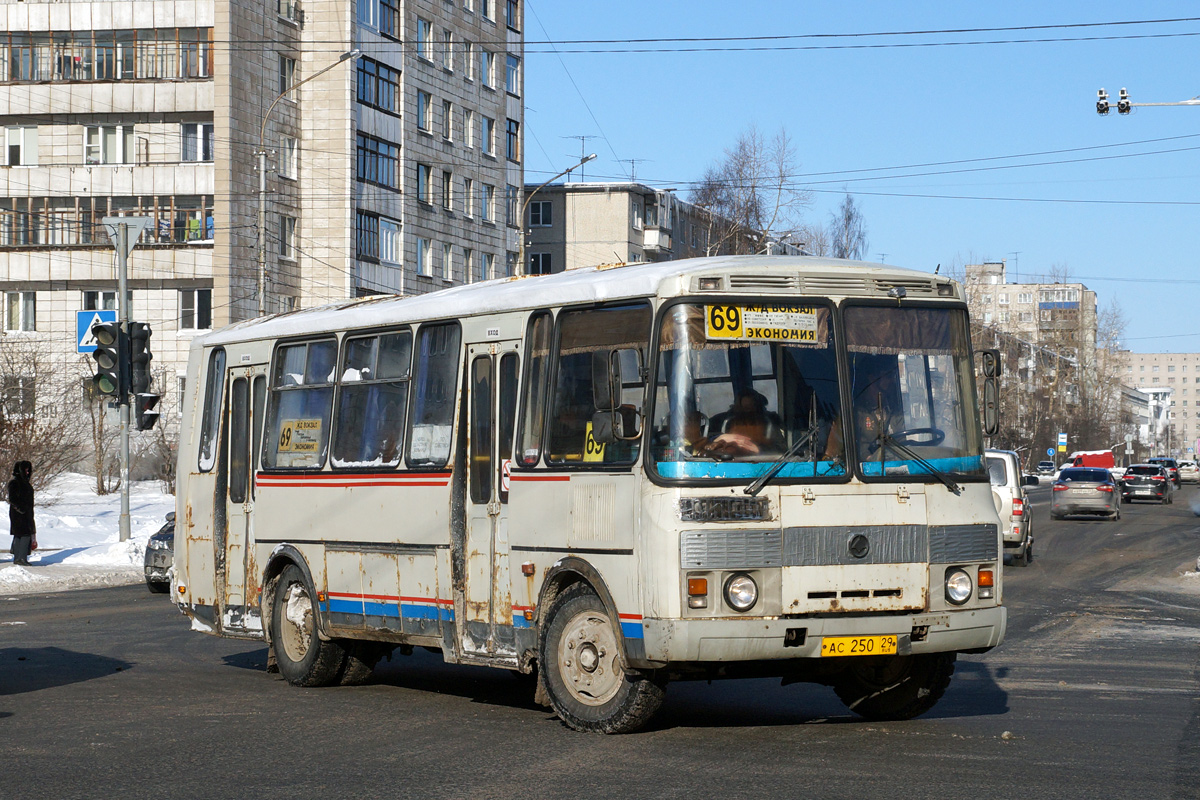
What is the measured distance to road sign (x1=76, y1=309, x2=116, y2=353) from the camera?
25562mm

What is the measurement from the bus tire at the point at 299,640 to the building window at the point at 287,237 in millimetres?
44529

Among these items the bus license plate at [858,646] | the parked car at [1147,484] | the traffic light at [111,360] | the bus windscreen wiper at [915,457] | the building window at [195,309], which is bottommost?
the parked car at [1147,484]

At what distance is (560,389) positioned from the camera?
9.89 meters

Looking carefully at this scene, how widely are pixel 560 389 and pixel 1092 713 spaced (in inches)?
159

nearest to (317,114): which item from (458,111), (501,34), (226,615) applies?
(458,111)

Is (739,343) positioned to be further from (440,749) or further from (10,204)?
(10,204)

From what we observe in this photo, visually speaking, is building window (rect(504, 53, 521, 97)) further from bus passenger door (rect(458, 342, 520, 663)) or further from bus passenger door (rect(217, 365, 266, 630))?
bus passenger door (rect(458, 342, 520, 663))

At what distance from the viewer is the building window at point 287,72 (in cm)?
5694

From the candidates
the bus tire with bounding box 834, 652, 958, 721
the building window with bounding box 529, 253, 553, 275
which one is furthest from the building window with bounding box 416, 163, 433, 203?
the bus tire with bounding box 834, 652, 958, 721

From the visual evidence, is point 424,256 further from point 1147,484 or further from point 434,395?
point 434,395

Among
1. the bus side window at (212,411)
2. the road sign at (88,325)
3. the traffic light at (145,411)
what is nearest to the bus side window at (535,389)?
the bus side window at (212,411)

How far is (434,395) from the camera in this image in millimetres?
11180

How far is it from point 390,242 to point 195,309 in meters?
8.31

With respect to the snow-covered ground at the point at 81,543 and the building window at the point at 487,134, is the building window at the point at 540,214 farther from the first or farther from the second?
the snow-covered ground at the point at 81,543
